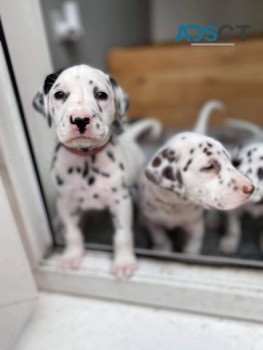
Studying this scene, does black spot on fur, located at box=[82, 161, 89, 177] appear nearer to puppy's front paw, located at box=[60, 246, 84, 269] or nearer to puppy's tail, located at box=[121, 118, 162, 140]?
puppy's front paw, located at box=[60, 246, 84, 269]

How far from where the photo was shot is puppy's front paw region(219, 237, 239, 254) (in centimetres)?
103

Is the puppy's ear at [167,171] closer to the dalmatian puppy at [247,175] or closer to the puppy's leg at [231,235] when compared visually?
the dalmatian puppy at [247,175]

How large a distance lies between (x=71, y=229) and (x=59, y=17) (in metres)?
1.19

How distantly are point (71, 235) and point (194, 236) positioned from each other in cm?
34

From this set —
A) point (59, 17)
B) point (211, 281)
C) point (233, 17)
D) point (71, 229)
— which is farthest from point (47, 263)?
point (59, 17)

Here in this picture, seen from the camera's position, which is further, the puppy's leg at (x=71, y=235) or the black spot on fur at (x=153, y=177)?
the puppy's leg at (x=71, y=235)

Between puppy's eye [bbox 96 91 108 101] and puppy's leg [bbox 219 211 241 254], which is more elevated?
puppy's eye [bbox 96 91 108 101]

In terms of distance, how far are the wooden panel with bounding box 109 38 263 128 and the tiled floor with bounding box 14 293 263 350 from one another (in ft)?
2.42

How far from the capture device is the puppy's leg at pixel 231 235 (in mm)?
1043

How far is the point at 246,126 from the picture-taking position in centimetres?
121

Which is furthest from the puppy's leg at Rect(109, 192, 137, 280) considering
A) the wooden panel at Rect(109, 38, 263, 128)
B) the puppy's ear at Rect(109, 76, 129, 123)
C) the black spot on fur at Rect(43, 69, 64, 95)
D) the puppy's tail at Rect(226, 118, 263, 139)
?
the wooden panel at Rect(109, 38, 263, 128)

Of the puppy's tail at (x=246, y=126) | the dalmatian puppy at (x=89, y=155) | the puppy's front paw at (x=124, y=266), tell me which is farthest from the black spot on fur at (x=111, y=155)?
the puppy's tail at (x=246, y=126)

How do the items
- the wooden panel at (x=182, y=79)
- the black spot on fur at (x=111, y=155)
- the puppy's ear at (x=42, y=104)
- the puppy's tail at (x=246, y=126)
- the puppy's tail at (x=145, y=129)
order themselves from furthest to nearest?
the wooden panel at (x=182, y=79), the puppy's tail at (x=145, y=129), the puppy's tail at (x=246, y=126), the black spot on fur at (x=111, y=155), the puppy's ear at (x=42, y=104)

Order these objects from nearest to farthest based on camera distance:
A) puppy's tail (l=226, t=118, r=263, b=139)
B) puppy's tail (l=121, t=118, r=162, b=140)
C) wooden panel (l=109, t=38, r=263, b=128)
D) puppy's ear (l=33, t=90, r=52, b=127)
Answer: puppy's ear (l=33, t=90, r=52, b=127) < puppy's tail (l=226, t=118, r=263, b=139) < puppy's tail (l=121, t=118, r=162, b=140) < wooden panel (l=109, t=38, r=263, b=128)
